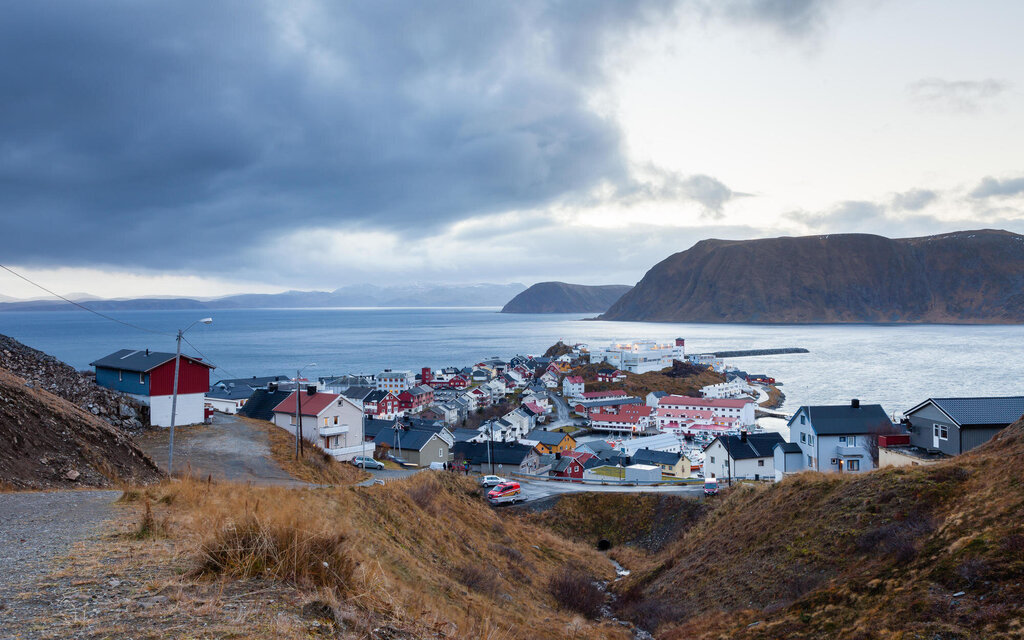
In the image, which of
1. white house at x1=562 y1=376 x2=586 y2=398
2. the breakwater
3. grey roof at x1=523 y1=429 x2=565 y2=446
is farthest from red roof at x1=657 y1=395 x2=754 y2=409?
the breakwater

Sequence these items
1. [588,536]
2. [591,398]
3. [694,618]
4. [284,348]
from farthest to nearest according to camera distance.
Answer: [284,348], [591,398], [588,536], [694,618]

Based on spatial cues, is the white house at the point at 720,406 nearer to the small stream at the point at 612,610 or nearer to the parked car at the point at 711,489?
the parked car at the point at 711,489

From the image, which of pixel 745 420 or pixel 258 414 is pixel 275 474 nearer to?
pixel 258 414

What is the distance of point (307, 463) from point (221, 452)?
9.71ft

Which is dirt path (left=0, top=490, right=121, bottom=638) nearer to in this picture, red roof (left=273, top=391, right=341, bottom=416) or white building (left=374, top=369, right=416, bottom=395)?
red roof (left=273, top=391, right=341, bottom=416)

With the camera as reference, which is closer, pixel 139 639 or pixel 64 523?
pixel 139 639

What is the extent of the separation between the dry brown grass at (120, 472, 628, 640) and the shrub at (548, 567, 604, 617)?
26 centimetres

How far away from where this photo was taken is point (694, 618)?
12820 millimetres

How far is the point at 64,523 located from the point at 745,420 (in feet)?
239

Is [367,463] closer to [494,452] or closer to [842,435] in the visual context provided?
[494,452]

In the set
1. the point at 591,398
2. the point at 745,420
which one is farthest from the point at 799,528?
the point at 591,398

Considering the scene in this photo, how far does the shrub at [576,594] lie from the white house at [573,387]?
259 feet

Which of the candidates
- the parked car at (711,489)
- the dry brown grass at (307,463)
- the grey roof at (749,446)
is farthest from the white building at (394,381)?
the dry brown grass at (307,463)

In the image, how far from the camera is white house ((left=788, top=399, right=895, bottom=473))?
1293 inches
